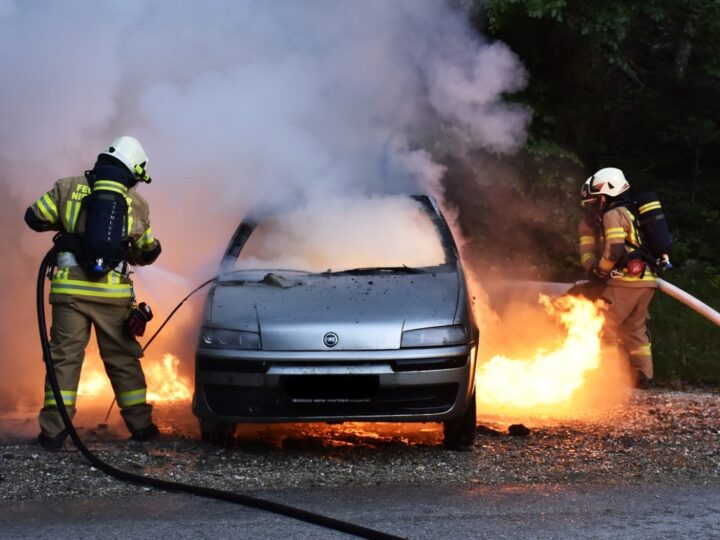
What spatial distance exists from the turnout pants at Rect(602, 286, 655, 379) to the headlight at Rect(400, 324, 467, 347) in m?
3.41

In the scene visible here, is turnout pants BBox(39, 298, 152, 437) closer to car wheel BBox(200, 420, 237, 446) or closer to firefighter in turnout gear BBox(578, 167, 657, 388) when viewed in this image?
car wheel BBox(200, 420, 237, 446)

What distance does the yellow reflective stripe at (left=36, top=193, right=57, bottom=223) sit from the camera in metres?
6.15

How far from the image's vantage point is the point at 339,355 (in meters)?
5.52

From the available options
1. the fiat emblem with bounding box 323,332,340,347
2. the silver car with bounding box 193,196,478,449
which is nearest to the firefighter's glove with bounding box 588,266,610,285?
the silver car with bounding box 193,196,478,449

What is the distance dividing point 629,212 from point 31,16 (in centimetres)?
487

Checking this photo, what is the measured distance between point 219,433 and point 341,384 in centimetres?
92

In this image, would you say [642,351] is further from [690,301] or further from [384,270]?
[384,270]

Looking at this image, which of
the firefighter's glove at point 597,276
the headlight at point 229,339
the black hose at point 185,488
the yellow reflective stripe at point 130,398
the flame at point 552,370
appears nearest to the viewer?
the black hose at point 185,488

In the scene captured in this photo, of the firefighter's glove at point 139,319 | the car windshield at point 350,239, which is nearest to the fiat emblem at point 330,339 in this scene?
the car windshield at point 350,239

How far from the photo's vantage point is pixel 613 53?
→ 403 inches

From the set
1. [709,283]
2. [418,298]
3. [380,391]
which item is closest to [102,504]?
[380,391]

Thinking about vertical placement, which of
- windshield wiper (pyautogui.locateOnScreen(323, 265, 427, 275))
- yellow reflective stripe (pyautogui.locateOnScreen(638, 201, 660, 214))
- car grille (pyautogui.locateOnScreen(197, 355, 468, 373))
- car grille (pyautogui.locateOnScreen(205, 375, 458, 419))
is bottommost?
car grille (pyautogui.locateOnScreen(205, 375, 458, 419))

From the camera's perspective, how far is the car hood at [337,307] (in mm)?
5578

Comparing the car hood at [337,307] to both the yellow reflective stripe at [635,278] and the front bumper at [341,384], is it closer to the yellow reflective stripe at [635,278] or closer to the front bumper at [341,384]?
the front bumper at [341,384]
